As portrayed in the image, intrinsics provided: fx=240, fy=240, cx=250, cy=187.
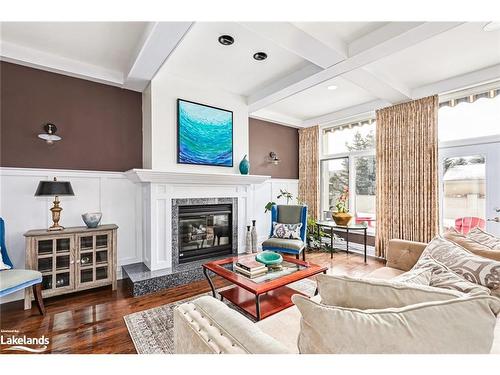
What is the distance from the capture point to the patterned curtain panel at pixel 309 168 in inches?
202

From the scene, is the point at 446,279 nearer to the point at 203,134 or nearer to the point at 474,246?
the point at 474,246

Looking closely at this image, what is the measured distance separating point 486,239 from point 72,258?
3.82m

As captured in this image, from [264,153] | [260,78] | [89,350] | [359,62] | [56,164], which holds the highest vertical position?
[260,78]

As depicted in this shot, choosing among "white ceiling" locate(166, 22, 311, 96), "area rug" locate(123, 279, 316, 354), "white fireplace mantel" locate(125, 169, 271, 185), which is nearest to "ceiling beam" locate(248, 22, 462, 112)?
"white ceiling" locate(166, 22, 311, 96)

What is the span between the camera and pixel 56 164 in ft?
9.52

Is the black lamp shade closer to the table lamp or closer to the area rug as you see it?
the table lamp

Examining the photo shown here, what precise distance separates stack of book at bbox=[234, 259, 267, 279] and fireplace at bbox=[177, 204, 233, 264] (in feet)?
4.25

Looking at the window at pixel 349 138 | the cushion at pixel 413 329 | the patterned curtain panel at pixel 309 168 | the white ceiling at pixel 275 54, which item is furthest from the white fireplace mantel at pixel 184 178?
the cushion at pixel 413 329

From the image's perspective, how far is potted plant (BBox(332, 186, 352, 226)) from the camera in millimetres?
4211

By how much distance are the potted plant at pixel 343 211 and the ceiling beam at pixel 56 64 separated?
394 centimetres

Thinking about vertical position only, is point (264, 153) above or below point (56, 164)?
above
